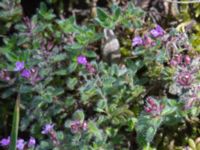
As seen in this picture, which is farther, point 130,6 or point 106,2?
point 106,2

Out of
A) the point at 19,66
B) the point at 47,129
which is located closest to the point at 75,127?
the point at 47,129

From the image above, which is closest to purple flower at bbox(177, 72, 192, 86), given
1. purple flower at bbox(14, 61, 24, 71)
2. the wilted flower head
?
the wilted flower head

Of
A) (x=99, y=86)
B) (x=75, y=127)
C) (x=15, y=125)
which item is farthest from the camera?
(x=99, y=86)

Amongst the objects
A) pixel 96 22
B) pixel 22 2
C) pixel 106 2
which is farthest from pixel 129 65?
pixel 22 2

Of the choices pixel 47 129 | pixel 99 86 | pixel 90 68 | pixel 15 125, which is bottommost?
pixel 47 129

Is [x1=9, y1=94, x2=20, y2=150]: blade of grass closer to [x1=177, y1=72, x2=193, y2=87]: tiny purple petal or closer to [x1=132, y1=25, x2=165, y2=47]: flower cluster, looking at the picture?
[x1=177, y1=72, x2=193, y2=87]: tiny purple petal

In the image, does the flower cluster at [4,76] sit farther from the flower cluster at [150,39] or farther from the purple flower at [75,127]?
the flower cluster at [150,39]

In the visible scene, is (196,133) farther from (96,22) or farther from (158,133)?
(96,22)

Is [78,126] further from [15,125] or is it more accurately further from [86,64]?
[15,125]
